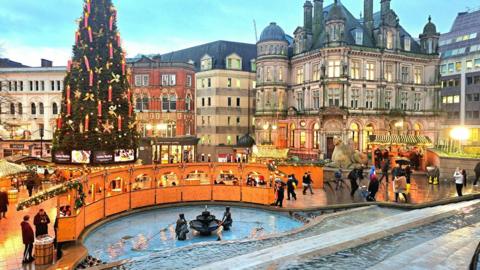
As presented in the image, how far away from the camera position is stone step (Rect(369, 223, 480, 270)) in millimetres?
9258

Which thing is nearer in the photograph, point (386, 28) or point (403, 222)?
point (403, 222)

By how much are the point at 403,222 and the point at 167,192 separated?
15746mm

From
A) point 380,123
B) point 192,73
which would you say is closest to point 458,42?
point 380,123

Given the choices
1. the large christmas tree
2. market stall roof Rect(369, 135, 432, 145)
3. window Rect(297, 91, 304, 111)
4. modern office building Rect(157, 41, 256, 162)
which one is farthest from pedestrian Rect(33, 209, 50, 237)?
window Rect(297, 91, 304, 111)

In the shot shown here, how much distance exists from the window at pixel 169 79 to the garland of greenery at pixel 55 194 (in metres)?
35.6

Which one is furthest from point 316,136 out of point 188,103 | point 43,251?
point 43,251

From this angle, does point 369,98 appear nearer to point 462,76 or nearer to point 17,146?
point 462,76

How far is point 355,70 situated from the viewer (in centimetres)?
4734

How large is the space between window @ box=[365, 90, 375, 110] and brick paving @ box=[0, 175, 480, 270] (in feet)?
52.0

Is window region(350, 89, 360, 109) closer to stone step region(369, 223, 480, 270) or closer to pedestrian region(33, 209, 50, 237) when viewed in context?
stone step region(369, 223, 480, 270)

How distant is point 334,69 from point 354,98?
445 centimetres

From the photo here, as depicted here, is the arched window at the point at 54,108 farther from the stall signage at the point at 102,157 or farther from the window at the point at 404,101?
the window at the point at 404,101

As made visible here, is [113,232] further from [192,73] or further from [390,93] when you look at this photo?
[390,93]

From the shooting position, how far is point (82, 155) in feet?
88.1
